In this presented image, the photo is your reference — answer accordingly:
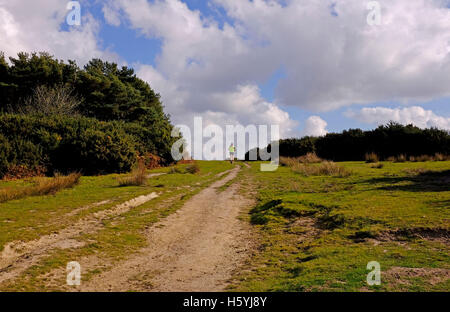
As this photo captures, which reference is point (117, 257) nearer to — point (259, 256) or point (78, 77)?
point (259, 256)

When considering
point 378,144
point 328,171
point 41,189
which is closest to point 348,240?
point 41,189

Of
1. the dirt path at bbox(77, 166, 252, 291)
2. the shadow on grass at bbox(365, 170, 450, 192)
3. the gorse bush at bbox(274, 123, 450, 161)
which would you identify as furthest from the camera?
the gorse bush at bbox(274, 123, 450, 161)

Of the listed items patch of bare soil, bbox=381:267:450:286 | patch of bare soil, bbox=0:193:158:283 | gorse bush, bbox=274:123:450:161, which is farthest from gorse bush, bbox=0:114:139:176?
gorse bush, bbox=274:123:450:161

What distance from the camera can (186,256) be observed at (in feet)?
24.4

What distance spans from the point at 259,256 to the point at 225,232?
2387 millimetres

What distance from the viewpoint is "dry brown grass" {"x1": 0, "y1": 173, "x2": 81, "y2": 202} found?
14.0 meters

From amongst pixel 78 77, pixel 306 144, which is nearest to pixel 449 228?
pixel 306 144

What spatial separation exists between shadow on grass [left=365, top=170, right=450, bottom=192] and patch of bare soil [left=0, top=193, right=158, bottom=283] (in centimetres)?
1125

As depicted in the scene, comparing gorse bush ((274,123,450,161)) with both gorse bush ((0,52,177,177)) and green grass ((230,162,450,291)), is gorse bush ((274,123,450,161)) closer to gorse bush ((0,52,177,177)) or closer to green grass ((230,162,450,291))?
gorse bush ((0,52,177,177))

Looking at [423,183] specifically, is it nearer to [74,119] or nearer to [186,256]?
[186,256]

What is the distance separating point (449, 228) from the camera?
7602mm
